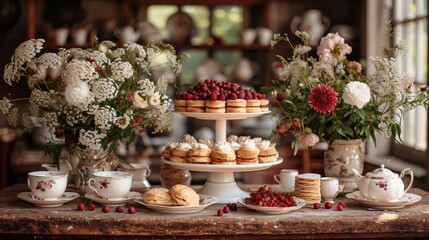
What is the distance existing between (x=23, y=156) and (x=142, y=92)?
2.89 metres

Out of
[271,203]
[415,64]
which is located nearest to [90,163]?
[271,203]

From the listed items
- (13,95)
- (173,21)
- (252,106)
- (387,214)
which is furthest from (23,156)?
(387,214)

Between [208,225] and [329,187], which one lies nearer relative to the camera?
[208,225]

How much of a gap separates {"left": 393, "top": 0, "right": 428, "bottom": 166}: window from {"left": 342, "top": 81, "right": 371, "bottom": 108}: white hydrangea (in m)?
1.91

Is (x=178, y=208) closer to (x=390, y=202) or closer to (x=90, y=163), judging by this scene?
(x=90, y=163)

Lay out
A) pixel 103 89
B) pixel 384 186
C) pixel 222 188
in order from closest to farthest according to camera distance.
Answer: pixel 384 186, pixel 103 89, pixel 222 188

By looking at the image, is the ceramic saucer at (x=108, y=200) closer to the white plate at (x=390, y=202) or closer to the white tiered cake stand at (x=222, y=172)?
the white tiered cake stand at (x=222, y=172)

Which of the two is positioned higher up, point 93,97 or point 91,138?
point 93,97

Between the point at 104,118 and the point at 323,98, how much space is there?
759 millimetres

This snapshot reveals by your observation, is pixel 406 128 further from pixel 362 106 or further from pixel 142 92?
pixel 142 92

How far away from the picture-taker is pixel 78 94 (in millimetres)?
2428

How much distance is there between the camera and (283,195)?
237 centimetres

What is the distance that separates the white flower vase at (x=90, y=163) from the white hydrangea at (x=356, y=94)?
0.88 m

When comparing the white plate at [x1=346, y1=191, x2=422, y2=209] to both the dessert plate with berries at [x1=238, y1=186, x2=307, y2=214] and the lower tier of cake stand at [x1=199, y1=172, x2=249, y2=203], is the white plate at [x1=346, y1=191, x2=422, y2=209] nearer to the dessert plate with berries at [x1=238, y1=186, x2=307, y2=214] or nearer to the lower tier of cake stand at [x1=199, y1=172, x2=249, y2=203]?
the dessert plate with berries at [x1=238, y1=186, x2=307, y2=214]
